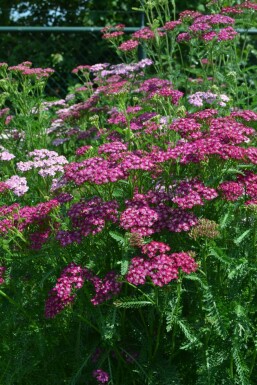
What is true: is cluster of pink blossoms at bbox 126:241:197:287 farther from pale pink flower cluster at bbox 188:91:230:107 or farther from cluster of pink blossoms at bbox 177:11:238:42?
cluster of pink blossoms at bbox 177:11:238:42

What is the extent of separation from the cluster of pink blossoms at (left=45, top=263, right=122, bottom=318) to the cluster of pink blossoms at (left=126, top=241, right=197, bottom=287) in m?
0.21

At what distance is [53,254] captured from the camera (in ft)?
10.5

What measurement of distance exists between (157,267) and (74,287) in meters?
0.46

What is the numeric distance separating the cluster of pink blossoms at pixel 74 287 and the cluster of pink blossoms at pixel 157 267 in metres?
0.21

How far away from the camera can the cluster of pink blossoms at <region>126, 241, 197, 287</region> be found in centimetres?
267

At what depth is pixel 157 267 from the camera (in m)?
2.70

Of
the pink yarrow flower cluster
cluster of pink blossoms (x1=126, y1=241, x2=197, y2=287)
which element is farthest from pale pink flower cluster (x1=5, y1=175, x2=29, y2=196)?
cluster of pink blossoms (x1=126, y1=241, x2=197, y2=287)

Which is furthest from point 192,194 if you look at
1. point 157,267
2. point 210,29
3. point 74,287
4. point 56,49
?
point 56,49

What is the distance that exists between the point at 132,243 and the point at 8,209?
0.78m

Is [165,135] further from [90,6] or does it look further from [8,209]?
[90,6]

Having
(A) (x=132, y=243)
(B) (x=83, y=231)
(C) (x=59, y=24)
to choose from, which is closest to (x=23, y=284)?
(B) (x=83, y=231)

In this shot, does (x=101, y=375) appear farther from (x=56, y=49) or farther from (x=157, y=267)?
(x=56, y=49)

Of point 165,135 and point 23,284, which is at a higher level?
point 165,135

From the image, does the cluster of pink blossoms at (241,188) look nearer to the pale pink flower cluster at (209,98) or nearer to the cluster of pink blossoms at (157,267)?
the cluster of pink blossoms at (157,267)
